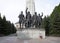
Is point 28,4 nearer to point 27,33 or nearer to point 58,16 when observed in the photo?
point 58,16

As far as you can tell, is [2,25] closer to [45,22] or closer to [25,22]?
[45,22]

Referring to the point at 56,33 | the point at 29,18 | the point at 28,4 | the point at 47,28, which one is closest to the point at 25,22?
the point at 29,18

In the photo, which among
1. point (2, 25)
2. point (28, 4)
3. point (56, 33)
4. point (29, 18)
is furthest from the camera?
point (28, 4)

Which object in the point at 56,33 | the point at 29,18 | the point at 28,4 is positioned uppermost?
the point at 28,4

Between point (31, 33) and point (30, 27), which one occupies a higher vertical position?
point (30, 27)

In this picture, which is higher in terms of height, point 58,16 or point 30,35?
point 58,16

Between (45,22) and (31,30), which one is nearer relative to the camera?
(31,30)

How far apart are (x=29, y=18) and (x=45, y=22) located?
2312 centimetres

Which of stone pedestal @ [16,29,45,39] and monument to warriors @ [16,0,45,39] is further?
stone pedestal @ [16,29,45,39]

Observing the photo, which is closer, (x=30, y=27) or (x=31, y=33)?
(x=31, y=33)

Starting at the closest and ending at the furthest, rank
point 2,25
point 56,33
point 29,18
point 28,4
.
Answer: point 29,18
point 56,33
point 2,25
point 28,4

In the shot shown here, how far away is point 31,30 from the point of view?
33.4 metres

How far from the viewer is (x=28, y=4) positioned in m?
73.8

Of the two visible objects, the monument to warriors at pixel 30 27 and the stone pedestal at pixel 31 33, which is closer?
the monument to warriors at pixel 30 27
